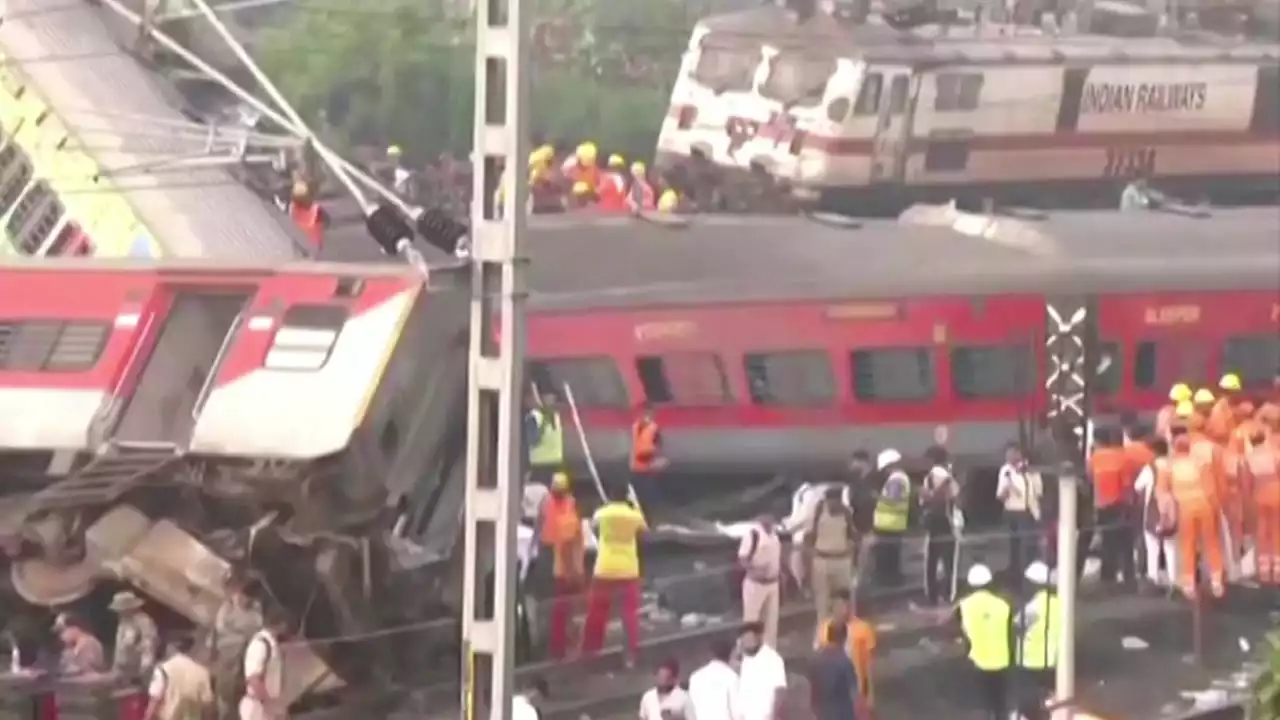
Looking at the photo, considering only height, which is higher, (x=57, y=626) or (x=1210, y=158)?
(x=1210, y=158)

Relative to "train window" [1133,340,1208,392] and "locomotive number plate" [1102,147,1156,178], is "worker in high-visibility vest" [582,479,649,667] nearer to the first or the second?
"train window" [1133,340,1208,392]

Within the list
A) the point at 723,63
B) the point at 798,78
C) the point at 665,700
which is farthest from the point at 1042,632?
the point at 723,63

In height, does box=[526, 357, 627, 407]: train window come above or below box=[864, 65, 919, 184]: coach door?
below

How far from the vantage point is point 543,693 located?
4.39m

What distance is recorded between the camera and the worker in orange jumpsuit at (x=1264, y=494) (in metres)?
4.88

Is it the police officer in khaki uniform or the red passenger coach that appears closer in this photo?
the police officer in khaki uniform

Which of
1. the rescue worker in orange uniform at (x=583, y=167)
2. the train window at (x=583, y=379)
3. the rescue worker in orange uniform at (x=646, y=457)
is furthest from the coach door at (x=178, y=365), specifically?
the rescue worker in orange uniform at (x=646, y=457)

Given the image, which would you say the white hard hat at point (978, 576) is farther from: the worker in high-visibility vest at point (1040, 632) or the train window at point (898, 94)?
the train window at point (898, 94)

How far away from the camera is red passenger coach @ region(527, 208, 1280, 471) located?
173 inches

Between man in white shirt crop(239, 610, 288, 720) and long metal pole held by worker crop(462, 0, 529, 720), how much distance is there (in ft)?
1.47

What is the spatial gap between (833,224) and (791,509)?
75 cm

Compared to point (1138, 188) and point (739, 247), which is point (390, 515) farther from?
point (1138, 188)

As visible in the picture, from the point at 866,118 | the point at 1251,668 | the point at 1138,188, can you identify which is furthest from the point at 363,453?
the point at 1251,668

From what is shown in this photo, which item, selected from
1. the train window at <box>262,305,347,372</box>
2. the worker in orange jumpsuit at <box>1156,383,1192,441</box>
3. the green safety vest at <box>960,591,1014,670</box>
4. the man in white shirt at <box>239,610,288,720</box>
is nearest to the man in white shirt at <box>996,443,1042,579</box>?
the green safety vest at <box>960,591,1014,670</box>
